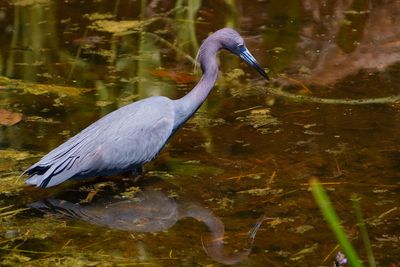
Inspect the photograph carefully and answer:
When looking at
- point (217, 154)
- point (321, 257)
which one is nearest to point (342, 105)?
point (217, 154)

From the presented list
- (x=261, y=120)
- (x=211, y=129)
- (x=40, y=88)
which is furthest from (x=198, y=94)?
(x=40, y=88)

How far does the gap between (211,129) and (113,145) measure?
0.88 meters

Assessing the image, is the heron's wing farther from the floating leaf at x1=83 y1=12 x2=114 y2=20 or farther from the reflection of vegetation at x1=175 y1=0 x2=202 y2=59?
→ the floating leaf at x1=83 y1=12 x2=114 y2=20

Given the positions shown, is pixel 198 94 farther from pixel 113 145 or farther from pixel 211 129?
pixel 113 145

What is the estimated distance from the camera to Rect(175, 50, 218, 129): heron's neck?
17.4 ft

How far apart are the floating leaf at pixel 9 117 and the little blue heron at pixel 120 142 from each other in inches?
34.6

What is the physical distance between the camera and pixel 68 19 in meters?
7.75

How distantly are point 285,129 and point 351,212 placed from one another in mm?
1175

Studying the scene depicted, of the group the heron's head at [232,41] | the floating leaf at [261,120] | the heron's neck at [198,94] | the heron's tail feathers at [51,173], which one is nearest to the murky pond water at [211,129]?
the floating leaf at [261,120]

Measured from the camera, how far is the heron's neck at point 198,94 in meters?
5.30

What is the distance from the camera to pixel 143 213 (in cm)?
475

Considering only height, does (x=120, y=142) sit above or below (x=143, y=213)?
above

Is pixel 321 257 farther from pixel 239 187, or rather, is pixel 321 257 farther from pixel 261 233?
pixel 239 187

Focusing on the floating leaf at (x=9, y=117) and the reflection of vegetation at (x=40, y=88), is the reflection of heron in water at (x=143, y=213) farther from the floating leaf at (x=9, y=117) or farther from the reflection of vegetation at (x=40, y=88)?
the reflection of vegetation at (x=40, y=88)
